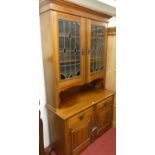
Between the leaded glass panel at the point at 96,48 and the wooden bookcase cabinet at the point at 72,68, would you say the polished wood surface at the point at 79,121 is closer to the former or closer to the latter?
the wooden bookcase cabinet at the point at 72,68

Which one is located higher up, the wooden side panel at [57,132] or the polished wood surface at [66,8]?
the polished wood surface at [66,8]

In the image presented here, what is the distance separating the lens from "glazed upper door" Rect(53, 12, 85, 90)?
1.41 m

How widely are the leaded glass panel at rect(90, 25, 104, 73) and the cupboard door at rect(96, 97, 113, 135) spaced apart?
519 millimetres

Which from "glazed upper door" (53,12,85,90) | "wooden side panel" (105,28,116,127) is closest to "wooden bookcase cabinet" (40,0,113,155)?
"glazed upper door" (53,12,85,90)

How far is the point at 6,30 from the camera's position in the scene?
1.29 ft

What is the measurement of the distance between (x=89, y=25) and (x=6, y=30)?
1453 mm

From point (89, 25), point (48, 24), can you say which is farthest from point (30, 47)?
point (89, 25)

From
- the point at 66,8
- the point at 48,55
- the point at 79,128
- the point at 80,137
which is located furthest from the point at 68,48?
the point at 80,137

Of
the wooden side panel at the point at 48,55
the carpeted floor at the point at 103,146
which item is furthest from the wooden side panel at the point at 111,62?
the wooden side panel at the point at 48,55

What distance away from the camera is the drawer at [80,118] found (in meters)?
1.54

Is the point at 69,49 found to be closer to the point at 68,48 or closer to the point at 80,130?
the point at 68,48

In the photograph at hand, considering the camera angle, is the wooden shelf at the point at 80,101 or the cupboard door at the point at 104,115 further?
the cupboard door at the point at 104,115

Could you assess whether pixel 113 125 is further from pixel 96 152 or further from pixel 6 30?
pixel 6 30

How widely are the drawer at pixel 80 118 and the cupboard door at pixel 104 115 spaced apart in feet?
0.63
